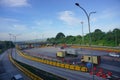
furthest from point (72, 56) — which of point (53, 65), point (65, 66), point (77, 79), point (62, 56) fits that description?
point (77, 79)

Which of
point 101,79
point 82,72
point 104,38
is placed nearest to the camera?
point 101,79

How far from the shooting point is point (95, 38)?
115 metres

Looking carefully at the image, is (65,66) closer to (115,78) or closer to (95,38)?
(115,78)

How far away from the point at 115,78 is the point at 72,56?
108 feet

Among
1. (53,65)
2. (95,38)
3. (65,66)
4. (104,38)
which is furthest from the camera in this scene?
(95,38)

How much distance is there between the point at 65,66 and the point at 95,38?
3088 inches

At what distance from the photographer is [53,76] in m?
29.6

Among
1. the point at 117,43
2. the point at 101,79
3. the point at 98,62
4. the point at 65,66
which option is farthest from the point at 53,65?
the point at 117,43

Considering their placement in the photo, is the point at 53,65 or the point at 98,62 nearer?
the point at 98,62

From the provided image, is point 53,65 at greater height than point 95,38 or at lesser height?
lesser

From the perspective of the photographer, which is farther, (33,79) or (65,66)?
(65,66)

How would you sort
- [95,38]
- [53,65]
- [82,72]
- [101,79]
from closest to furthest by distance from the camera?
[101,79] < [82,72] < [53,65] < [95,38]

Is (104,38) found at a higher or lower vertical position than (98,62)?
higher

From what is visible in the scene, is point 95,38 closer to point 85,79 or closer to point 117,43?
point 117,43
